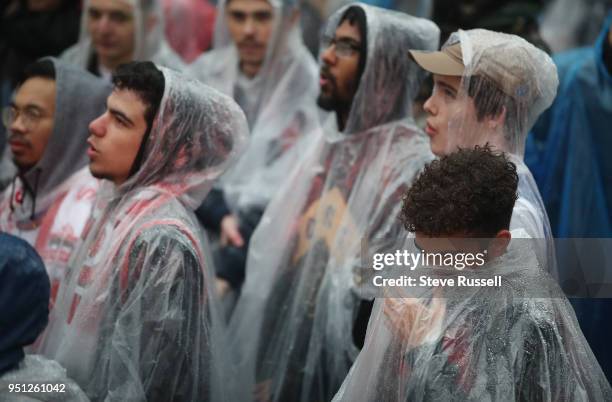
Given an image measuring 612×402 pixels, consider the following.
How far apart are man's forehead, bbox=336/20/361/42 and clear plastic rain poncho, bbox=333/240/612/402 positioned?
170cm

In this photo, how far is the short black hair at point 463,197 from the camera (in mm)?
2570

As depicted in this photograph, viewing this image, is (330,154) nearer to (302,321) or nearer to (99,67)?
(302,321)

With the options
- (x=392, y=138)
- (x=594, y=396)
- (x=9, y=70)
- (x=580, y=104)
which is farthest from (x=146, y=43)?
(x=594, y=396)

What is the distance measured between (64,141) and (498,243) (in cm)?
197

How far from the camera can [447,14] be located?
18.5ft

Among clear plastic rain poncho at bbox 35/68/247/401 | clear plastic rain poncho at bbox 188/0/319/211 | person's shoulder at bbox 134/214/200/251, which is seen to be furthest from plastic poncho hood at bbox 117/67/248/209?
clear plastic rain poncho at bbox 188/0/319/211

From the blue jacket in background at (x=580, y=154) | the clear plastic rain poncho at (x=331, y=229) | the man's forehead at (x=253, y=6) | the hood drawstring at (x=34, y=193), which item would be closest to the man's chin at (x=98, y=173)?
the hood drawstring at (x=34, y=193)

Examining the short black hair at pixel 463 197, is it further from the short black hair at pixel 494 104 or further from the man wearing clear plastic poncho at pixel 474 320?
the short black hair at pixel 494 104

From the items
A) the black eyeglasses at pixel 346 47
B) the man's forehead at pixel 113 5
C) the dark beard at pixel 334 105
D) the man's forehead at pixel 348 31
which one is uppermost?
the man's forehead at pixel 113 5

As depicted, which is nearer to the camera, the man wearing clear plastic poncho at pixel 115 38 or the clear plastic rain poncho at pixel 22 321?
the clear plastic rain poncho at pixel 22 321

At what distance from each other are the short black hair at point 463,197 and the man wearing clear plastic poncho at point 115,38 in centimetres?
297

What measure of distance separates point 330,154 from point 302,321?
27.9 inches

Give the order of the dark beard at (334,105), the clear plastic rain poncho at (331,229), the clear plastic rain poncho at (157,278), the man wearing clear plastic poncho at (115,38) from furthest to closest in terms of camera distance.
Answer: the man wearing clear plastic poncho at (115,38)
the dark beard at (334,105)
the clear plastic rain poncho at (331,229)
the clear plastic rain poncho at (157,278)

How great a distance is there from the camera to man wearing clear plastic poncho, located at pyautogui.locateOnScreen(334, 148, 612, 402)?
253 cm
